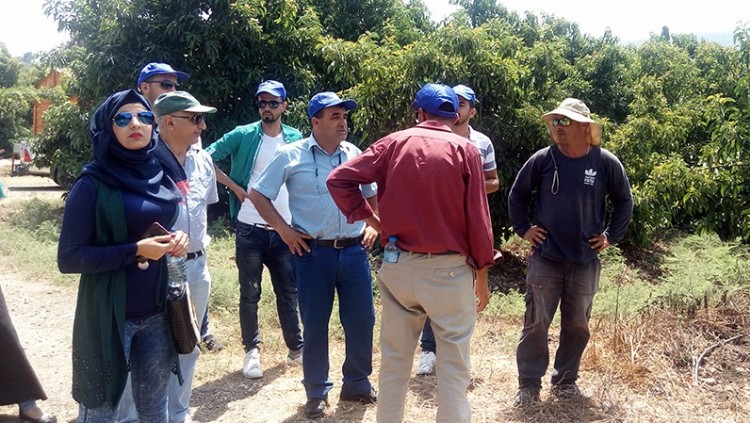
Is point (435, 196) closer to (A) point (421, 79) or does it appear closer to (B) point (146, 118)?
(B) point (146, 118)

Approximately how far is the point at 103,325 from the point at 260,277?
83.4 inches

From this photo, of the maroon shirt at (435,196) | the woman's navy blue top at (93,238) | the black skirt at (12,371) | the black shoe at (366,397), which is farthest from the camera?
the black shoe at (366,397)

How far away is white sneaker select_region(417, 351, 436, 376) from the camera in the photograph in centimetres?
452

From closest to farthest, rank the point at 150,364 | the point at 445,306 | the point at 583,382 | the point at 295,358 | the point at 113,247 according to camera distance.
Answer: the point at 113,247, the point at 150,364, the point at 445,306, the point at 583,382, the point at 295,358

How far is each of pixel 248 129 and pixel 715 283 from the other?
12.7 feet

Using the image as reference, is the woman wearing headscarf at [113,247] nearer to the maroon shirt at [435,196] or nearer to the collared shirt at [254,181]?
the maroon shirt at [435,196]

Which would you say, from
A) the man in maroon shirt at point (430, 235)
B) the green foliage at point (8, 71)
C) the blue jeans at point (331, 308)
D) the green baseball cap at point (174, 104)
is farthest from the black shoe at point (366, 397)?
the green foliage at point (8, 71)

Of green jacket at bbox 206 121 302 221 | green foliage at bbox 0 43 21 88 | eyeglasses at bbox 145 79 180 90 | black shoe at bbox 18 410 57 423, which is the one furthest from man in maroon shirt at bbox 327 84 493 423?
green foliage at bbox 0 43 21 88

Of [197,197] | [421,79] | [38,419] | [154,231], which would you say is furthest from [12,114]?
[154,231]

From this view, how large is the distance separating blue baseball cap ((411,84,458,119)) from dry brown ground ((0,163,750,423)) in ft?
5.86

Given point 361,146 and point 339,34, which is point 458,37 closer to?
point 361,146

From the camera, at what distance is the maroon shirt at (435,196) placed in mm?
3084

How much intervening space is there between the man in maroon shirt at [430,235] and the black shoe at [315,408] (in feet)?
2.19

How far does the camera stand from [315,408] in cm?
391
